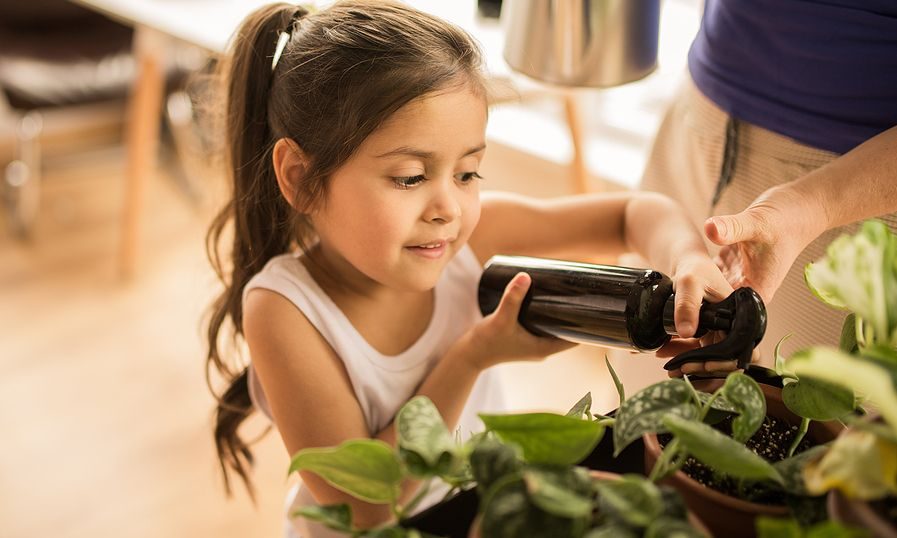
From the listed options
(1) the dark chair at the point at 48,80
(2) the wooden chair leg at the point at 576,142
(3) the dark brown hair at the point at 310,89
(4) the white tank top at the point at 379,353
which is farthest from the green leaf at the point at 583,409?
(1) the dark chair at the point at 48,80

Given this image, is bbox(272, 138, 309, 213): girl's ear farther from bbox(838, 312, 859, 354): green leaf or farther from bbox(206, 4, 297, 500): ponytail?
bbox(838, 312, 859, 354): green leaf

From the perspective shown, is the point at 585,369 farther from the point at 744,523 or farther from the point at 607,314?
the point at 744,523

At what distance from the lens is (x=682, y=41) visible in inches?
80.4

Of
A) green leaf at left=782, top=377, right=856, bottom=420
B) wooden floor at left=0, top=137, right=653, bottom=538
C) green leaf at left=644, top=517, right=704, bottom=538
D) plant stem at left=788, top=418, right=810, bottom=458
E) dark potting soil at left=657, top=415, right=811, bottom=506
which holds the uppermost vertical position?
green leaf at left=644, top=517, right=704, bottom=538

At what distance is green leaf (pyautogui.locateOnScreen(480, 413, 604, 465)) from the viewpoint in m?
0.51

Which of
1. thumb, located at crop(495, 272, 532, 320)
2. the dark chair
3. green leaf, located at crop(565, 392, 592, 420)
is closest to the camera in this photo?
green leaf, located at crop(565, 392, 592, 420)

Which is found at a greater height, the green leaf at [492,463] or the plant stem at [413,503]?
the green leaf at [492,463]

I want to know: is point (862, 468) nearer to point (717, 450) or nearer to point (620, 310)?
point (717, 450)

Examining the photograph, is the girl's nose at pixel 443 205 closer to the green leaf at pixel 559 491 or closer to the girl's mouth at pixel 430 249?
the girl's mouth at pixel 430 249

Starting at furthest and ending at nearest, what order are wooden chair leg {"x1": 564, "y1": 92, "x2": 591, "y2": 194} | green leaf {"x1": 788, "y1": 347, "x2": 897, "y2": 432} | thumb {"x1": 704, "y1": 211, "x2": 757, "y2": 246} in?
wooden chair leg {"x1": 564, "y1": 92, "x2": 591, "y2": 194}
thumb {"x1": 704, "y1": 211, "x2": 757, "y2": 246}
green leaf {"x1": 788, "y1": 347, "x2": 897, "y2": 432}

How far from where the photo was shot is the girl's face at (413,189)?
36.3 inches

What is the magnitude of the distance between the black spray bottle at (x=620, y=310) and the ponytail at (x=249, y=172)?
12.3 inches

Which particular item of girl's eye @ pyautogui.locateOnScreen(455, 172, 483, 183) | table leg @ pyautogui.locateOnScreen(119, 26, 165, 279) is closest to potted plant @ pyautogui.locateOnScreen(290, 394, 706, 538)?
girl's eye @ pyautogui.locateOnScreen(455, 172, 483, 183)

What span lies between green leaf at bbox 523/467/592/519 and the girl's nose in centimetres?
46
